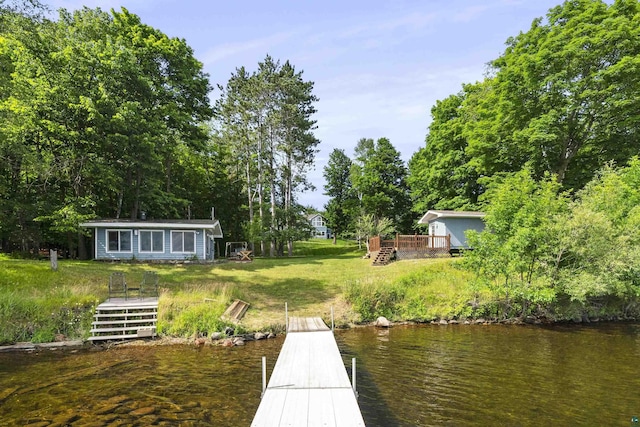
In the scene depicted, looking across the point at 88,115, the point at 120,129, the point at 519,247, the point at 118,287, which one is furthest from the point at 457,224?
the point at 88,115

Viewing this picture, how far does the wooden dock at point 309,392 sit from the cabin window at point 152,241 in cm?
2185

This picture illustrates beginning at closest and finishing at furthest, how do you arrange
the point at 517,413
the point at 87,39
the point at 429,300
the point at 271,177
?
1. the point at 517,413
2. the point at 429,300
3. the point at 87,39
4. the point at 271,177

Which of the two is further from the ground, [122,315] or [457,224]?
[457,224]

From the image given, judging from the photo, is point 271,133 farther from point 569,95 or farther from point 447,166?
point 569,95

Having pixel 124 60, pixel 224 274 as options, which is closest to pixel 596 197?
pixel 224 274

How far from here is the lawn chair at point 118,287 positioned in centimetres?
1595

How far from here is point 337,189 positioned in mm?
57500

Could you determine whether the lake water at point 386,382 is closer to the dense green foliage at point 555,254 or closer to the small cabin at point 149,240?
the dense green foliage at point 555,254

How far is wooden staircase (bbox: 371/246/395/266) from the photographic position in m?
27.2

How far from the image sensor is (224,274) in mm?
22875

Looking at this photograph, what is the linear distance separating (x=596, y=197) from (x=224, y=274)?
66.9 feet

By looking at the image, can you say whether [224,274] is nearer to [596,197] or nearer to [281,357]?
[281,357]

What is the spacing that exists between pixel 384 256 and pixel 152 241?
57.4ft

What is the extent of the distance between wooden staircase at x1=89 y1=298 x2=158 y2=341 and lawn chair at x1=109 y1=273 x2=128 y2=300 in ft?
3.00
